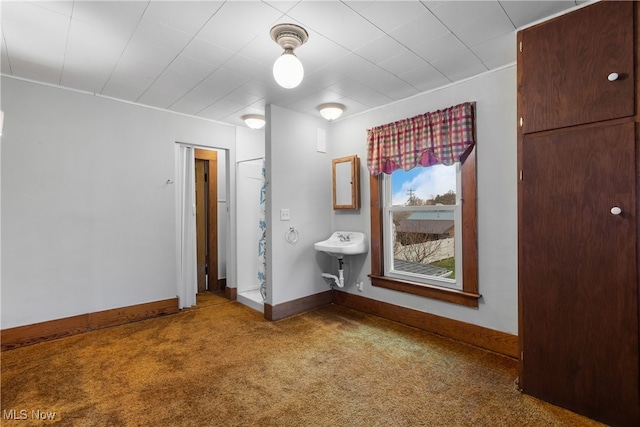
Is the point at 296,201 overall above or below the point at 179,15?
below

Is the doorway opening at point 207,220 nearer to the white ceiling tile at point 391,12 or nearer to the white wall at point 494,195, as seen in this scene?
the white wall at point 494,195

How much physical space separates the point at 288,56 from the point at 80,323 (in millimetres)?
3190

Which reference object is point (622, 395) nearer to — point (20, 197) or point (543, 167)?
point (543, 167)

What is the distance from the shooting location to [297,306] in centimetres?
352

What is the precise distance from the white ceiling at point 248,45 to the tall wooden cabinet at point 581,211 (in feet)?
1.00

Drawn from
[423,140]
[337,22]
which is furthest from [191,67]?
[423,140]

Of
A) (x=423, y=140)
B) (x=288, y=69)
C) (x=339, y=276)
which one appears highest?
(x=288, y=69)

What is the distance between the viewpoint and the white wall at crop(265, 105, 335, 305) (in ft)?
11.0

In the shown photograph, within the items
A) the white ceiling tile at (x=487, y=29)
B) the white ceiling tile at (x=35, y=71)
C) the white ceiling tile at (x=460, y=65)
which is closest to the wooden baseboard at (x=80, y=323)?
the white ceiling tile at (x=35, y=71)

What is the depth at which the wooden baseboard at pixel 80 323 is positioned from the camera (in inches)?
104

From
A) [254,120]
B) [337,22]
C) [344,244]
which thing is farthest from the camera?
[254,120]

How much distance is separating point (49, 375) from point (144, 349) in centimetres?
62

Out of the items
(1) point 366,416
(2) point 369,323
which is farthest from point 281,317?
(1) point 366,416

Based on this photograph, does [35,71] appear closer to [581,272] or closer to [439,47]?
[439,47]
